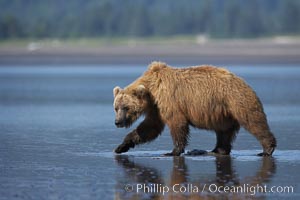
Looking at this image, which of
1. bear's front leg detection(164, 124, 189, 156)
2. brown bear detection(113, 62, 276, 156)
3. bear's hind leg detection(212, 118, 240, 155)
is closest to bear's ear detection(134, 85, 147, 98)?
brown bear detection(113, 62, 276, 156)

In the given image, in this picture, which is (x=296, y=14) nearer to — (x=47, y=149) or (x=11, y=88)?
(x=11, y=88)

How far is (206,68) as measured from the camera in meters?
12.8

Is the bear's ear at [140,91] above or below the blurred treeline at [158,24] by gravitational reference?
above

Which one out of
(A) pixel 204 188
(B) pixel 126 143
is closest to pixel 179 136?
(B) pixel 126 143

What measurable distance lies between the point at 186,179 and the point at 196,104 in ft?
6.72

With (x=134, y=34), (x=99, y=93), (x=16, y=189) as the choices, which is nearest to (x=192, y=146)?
(x=16, y=189)

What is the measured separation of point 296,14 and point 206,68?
11373cm

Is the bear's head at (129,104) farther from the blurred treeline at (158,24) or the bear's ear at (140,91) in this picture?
the blurred treeline at (158,24)

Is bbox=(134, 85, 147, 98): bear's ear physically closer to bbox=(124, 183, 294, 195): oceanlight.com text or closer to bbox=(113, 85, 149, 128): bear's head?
bbox=(113, 85, 149, 128): bear's head

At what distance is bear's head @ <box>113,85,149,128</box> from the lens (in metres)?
12.5

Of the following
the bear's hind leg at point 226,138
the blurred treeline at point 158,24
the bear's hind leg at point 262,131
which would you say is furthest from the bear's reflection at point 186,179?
the blurred treeline at point 158,24

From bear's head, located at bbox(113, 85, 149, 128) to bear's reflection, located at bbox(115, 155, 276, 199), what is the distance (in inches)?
21.2

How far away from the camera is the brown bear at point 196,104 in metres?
12.3

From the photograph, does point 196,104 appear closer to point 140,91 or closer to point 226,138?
point 226,138
